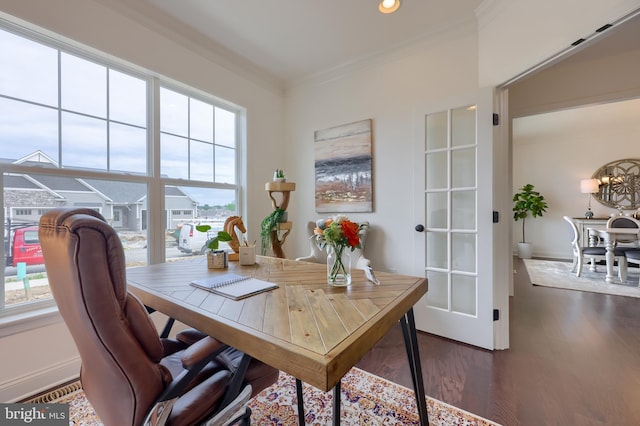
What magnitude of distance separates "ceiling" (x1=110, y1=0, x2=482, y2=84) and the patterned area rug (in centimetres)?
279

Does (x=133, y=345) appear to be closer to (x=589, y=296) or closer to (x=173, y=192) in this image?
(x=173, y=192)

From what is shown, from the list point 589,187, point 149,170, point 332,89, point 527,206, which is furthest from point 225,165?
point 589,187

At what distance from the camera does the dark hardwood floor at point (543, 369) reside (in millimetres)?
1504

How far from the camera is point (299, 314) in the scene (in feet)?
3.01

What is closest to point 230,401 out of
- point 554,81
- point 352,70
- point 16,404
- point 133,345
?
point 133,345

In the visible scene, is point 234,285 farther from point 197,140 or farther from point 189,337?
point 197,140

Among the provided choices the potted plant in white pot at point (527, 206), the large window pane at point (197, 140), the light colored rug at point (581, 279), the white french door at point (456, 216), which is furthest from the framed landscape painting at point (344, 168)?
the potted plant in white pot at point (527, 206)

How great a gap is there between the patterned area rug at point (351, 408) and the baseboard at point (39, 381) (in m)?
0.13

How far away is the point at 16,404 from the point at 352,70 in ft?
12.1

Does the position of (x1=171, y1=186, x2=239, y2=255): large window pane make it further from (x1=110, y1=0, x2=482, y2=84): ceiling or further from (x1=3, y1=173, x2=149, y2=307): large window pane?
(x1=110, y1=0, x2=482, y2=84): ceiling

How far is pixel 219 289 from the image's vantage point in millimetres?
1167

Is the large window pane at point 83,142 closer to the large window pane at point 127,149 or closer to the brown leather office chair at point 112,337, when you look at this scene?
the large window pane at point 127,149

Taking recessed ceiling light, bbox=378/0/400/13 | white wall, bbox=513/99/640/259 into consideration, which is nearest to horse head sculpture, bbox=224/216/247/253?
recessed ceiling light, bbox=378/0/400/13

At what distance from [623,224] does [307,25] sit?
18.1 ft
